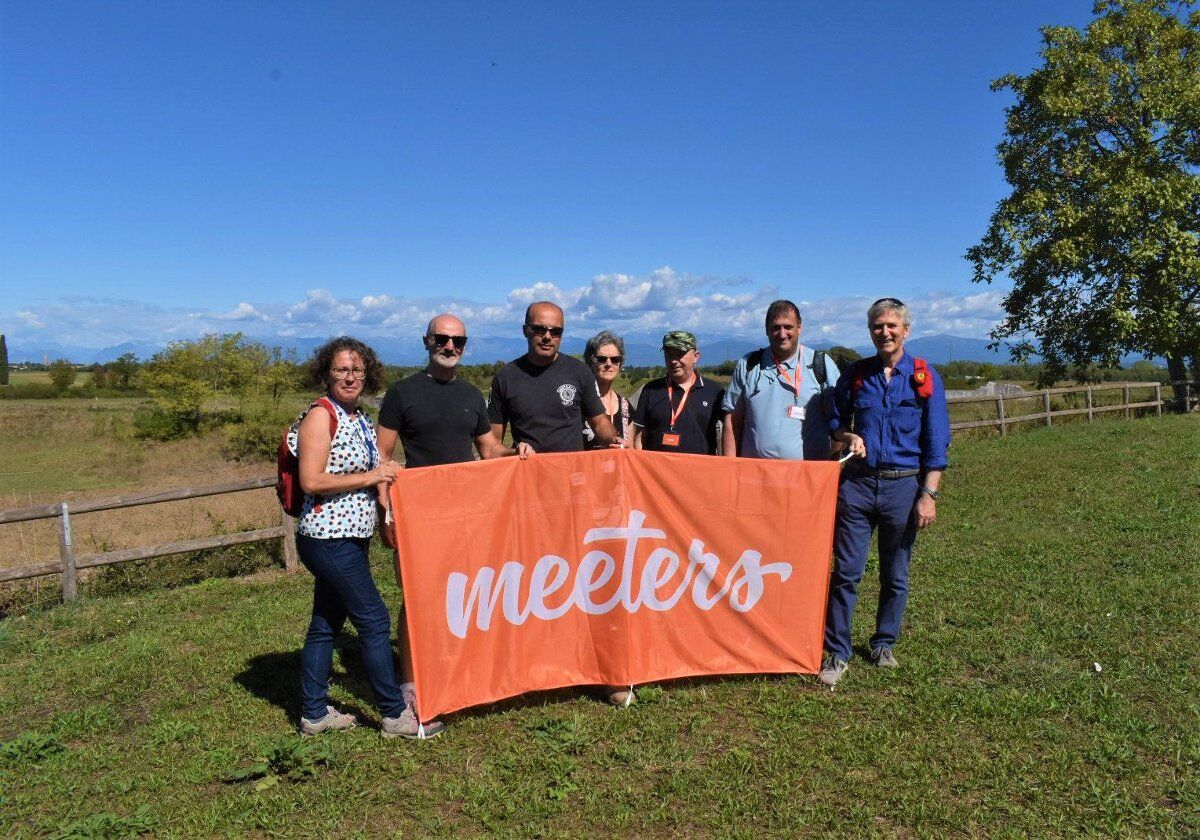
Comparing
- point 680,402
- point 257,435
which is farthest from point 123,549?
point 257,435

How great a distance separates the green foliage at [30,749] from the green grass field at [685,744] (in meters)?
0.01

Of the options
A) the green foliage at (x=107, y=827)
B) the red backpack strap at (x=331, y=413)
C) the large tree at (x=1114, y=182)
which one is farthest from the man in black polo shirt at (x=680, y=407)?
the large tree at (x=1114, y=182)

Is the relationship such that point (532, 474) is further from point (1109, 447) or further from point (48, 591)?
point (1109, 447)

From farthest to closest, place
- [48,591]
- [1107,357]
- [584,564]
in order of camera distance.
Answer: [1107,357] < [48,591] < [584,564]

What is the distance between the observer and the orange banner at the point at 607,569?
4219mm

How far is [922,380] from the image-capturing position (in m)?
4.50

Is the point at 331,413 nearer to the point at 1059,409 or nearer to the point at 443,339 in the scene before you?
the point at 443,339

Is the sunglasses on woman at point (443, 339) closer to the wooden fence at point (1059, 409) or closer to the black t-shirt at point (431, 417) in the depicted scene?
the black t-shirt at point (431, 417)

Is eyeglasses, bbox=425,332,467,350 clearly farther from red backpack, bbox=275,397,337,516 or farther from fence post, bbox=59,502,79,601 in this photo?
fence post, bbox=59,502,79,601

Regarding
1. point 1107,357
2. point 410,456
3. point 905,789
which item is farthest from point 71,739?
point 1107,357

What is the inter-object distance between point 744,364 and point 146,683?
4.56 metres

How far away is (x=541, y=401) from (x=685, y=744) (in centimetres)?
207

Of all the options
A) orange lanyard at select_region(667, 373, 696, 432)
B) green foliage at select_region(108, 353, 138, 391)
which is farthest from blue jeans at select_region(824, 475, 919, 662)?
green foliage at select_region(108, 353, 138, 391)

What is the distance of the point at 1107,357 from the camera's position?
2233 cm
